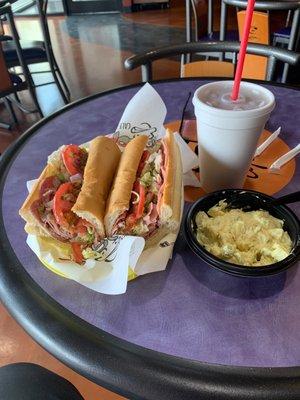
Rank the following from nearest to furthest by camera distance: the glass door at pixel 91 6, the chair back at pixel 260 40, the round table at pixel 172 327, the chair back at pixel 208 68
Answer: the round table at pixel 172 327
the chair back at pixel 208 68
the chair back at pixel 260 40
the glass door at pixel 91 6

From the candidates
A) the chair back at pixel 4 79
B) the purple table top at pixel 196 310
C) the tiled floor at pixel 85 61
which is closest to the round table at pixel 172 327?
the purple table top at pixel 196 310

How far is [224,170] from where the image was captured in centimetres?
78

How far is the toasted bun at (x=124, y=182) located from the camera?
2.20 feet

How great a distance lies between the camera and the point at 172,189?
2.28ft

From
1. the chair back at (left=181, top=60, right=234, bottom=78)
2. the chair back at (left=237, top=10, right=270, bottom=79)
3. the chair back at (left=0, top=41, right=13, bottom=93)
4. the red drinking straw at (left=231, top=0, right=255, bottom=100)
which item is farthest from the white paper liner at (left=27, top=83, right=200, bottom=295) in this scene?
the chair back at (left=0, top=41, right=13, bottom=93)

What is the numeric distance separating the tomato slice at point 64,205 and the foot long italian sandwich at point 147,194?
7 centimetres

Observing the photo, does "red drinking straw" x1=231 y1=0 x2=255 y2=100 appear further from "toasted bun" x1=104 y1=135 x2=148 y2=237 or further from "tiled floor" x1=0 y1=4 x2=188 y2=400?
"tiled floor" x1=0 y1=4 x2=188 y2=400

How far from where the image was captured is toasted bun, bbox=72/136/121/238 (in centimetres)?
67

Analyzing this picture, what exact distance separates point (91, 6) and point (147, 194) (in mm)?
7621

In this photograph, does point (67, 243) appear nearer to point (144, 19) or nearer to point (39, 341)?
point (39, 341)

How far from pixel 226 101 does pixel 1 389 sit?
0.75 metres

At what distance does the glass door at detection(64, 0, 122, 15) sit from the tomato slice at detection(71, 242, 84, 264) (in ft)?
25.0

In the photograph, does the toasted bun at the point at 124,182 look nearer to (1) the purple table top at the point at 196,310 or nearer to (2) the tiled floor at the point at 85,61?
(1) the purple table top at the point at 196,310

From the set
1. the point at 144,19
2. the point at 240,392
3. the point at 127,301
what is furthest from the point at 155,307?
the point at 144,19
